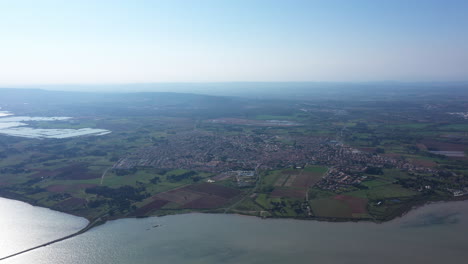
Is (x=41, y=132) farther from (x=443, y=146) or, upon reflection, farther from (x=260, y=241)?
(x=443, y=146)

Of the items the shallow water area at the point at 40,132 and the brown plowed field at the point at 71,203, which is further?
the shallow water area at the point at 40,132

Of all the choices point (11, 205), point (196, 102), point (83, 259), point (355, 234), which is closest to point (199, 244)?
point (83, 259)

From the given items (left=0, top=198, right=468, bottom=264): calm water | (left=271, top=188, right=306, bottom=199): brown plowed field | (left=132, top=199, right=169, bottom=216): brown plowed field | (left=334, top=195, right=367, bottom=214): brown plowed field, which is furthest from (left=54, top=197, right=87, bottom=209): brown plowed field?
(left=334, top=195, right=367, bottom=214): brown plowed field

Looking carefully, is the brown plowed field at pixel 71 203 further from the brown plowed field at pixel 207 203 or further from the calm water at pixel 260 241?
the brown plowed field at pixel 207 203

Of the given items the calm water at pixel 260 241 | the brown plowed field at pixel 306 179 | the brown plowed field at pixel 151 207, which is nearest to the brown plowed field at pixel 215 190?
the brown plowed field at pixel 151 207

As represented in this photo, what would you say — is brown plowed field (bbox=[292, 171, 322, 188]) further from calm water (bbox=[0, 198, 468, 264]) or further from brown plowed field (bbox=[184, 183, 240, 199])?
calm water (bbox=[0, 198, 468, 264])

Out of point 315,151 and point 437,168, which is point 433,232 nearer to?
point 437,168

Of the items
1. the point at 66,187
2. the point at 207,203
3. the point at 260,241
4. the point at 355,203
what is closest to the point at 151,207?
the point at 207,203

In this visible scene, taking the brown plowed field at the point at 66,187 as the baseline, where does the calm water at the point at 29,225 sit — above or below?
below
